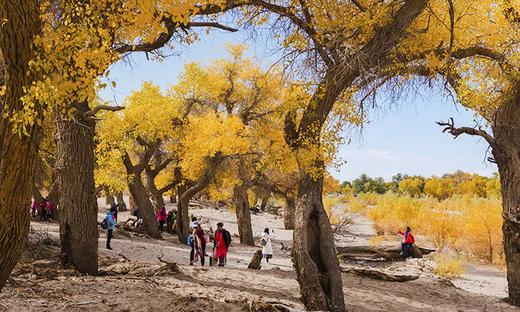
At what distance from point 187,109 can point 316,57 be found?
14600mm

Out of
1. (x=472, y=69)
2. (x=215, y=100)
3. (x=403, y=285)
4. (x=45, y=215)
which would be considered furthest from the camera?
(x=215, y=100)

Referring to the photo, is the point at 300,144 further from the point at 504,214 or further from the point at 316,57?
the point at 504,214

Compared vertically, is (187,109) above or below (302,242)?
above

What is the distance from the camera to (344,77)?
351 inches

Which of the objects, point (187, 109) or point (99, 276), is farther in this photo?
point (187, 109)

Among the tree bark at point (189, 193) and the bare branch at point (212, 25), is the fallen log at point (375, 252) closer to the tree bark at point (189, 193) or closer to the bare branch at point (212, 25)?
the tree bark at point (189, 193)

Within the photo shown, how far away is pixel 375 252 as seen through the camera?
19.7 m

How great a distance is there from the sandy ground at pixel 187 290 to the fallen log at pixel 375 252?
103 inches

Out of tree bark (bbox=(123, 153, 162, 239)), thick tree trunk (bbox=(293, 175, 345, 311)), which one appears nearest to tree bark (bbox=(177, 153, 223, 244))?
tree bark (bbox=(123, 153, 162, 239))

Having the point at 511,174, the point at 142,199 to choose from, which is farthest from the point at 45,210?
the point at 511,174

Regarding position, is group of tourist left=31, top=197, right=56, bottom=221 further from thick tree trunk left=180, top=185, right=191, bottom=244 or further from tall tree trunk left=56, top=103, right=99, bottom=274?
tall tree trunk left=56, top=103, right=99, bottom=274

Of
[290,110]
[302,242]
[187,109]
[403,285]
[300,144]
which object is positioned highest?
[187,109]

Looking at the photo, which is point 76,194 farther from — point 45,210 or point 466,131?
point 45,210

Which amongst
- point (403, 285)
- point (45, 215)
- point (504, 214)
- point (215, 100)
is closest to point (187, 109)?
point (215, 100)
